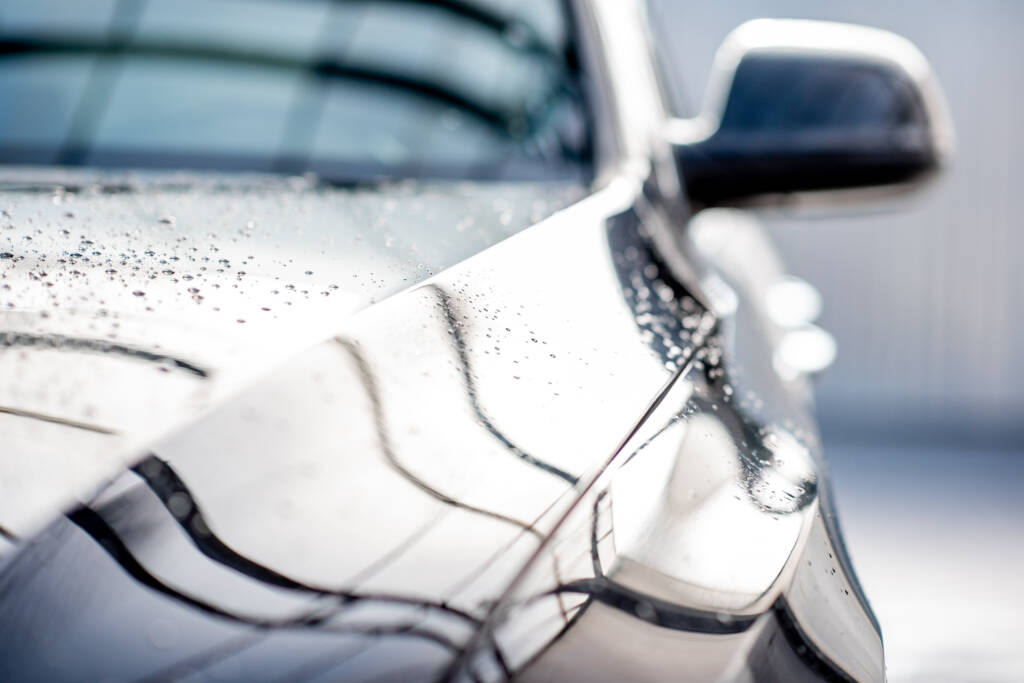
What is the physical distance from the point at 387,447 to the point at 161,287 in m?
0.22

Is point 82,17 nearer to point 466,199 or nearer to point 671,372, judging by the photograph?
point 466,199

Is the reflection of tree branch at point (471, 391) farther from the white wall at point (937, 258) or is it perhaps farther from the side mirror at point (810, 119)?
the white wall at point (937, 258)

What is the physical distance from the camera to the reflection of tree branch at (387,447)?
1.95ft

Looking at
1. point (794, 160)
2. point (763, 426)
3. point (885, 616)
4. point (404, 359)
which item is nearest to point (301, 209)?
point (404, 359)

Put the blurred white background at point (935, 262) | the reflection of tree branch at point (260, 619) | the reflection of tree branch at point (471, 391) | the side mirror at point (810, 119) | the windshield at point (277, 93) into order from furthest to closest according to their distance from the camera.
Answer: the blurred white background at point (935, 262)
the side mirror at point (810, 119)
the windshield at point (277, 93)
the reflection of tree branch at point (471, 391)
the reflection of tree branch at point (260, 619)

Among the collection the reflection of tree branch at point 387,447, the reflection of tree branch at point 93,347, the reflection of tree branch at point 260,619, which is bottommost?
the reflection of tree branch at point 260,619

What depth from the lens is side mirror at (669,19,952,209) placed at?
1.38 m

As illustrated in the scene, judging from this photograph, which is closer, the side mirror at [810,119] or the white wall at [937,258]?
the side mirror at [810,119]

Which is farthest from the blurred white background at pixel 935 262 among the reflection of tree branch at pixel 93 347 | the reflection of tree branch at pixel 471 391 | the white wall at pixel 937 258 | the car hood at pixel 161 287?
the reflection of tree branch at pixel 93 347

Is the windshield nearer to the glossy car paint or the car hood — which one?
the car hood

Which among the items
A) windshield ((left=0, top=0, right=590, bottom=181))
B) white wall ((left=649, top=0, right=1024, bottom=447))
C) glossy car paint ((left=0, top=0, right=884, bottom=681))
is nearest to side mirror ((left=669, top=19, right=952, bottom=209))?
windshield ((left=0, top=0, right=590, bottom=181))

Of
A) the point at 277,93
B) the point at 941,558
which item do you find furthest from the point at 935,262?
the point at 277,93

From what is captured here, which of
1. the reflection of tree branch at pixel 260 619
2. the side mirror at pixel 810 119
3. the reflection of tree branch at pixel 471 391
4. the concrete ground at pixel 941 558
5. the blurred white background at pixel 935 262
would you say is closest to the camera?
the reflection of tree branch at pixel 260 619

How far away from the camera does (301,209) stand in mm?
922
